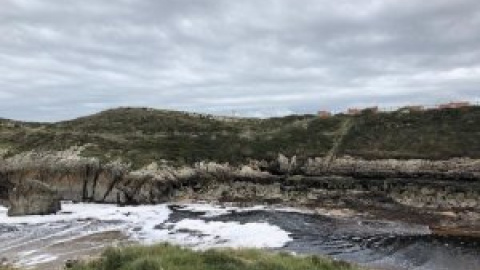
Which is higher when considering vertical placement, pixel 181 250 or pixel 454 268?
pixel 181 250

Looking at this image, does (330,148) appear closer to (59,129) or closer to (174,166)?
(174,166)

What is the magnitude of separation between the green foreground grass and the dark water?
1362 centimetres

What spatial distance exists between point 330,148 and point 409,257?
1398 inches

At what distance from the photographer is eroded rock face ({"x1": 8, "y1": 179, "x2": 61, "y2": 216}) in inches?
2292

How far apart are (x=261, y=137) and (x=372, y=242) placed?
126ft

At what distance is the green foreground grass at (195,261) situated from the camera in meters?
23.0

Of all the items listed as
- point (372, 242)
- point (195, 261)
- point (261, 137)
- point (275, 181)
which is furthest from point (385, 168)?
point (195, 261)

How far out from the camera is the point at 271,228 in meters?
50.3

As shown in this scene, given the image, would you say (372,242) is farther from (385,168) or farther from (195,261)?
(195,261)

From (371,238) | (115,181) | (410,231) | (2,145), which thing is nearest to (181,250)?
(371,238)

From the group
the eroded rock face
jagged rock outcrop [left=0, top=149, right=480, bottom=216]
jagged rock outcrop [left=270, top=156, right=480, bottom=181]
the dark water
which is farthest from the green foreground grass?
jagged rock outcrop [left=270, top=156, right=480, bottom=181]

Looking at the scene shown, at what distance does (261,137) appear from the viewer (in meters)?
82.2

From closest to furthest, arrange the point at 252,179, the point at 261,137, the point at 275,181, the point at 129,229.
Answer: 1. the point at 129,229
2. the point at 275,181
3. the point at 252,179
4. the point at 261,137

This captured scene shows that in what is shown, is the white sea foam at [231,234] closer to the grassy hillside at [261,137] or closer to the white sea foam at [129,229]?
the white sea foam at [129,229]
